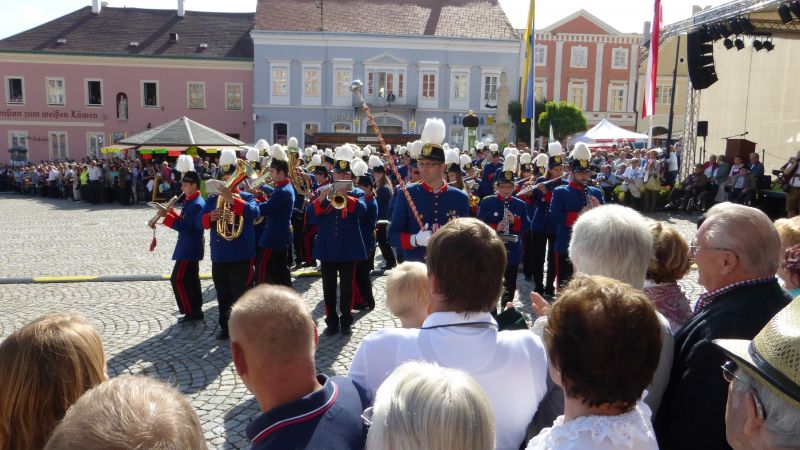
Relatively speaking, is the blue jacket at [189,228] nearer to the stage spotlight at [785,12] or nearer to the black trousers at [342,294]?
the black trousers at [342,294]

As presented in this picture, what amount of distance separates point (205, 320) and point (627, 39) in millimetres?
53576

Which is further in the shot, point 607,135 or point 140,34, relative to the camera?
point 140,34

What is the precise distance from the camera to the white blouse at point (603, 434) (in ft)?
5.95

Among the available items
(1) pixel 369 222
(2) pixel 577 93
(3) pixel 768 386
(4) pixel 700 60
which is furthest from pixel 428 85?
(3) pixel 768 386

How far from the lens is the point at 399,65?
40.7 metres

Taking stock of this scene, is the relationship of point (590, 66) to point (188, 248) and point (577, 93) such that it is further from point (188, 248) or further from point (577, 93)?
point (188, 248)

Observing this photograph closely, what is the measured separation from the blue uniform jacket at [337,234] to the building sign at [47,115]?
39.2 meters

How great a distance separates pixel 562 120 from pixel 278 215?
3947 cm

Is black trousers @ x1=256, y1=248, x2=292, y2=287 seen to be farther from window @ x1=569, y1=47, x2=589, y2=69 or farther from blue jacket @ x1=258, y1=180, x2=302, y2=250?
window @ x1=569, y1=47, x2=589, y2=69

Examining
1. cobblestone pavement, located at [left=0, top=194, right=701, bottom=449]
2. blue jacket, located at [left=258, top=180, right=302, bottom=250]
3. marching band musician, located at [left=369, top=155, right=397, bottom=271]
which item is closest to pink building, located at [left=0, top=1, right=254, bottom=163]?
cobblestone pavement, located at [left=0, top=194, right=701, bottom=449]

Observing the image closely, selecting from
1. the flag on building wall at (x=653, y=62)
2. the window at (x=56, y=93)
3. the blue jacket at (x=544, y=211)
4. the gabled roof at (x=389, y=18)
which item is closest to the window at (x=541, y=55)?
the gabled roof at (x=389, y=18)

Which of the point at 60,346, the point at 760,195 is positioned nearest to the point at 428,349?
the point at 60,346

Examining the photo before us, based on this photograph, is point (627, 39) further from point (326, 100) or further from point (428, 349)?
point (428, 349)

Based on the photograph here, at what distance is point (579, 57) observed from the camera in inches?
2115
